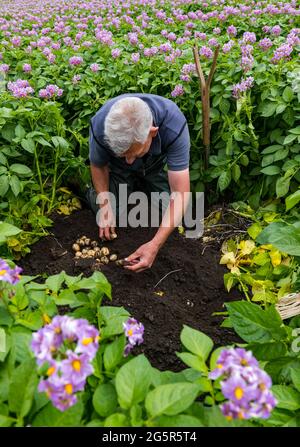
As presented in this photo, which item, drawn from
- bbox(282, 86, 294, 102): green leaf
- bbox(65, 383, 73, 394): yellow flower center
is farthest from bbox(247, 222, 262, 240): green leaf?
bbox(65, 383, 73, 394): yellow flower center

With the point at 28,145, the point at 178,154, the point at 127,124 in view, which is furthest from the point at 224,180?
the point at 28,145

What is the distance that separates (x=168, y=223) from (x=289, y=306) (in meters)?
0.68

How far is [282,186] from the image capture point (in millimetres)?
2615

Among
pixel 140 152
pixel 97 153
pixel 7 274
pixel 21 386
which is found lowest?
pixel 97 153

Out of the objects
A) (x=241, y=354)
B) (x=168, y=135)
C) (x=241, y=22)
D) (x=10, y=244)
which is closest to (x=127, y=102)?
(x=168, y=135)

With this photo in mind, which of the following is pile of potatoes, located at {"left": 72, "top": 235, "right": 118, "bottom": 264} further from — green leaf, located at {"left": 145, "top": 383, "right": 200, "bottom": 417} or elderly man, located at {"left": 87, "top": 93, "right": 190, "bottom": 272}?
green leaf, located at {"left": 145, "top": 383, "right": 200, "bottom": 417}

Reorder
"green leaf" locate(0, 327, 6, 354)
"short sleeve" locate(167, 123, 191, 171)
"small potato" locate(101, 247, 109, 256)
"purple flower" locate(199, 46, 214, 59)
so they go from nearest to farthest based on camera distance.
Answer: "green leaf" locate(0, 327, 6, 354) < "short sleeve" locate(167, 123, 191, 171) < "small potato" locate(101, 247, 109, 256) < "purple flower" locate(199, 46, 214, 59)

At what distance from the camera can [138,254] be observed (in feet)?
7.33

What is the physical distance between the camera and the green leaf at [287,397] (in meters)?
1.03

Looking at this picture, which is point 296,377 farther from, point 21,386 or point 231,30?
point 231,30

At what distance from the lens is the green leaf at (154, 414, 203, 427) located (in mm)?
833

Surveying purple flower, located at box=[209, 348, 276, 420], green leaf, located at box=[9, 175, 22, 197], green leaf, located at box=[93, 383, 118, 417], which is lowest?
green leaf, located at box=[9, 175, 22, 197]

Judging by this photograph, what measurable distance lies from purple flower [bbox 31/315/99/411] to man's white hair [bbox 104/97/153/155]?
4.23 ft
